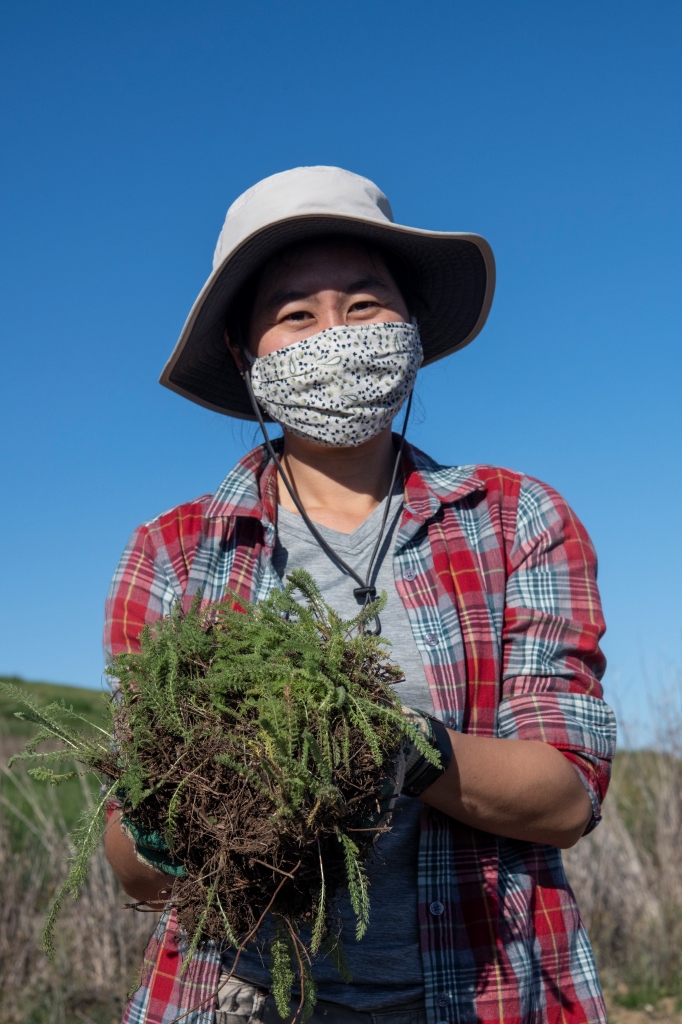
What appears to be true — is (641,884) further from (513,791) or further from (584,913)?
(513,791)

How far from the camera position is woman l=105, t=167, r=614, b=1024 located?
2.16 metres

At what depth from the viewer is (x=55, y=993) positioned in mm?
6566

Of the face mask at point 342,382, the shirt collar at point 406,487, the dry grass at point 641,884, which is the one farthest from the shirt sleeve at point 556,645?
the dry grass at point 641,884

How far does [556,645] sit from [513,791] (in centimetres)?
43

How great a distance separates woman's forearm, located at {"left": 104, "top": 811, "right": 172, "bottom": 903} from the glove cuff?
59cm

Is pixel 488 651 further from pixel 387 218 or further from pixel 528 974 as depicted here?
pixel 387 218

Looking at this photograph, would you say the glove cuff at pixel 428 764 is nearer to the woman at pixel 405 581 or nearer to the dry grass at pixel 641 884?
the woman at pixel 405 581

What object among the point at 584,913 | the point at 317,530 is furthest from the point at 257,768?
the point at 584,913

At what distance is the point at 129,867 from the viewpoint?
2184 millimetres

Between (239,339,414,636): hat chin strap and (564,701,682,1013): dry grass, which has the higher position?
(239,339,414,636): hat chin strap

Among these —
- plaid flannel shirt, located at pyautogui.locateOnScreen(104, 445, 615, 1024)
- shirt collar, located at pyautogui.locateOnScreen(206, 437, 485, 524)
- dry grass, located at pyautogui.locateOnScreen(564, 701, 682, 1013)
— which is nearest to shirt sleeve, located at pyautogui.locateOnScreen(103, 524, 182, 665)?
plaid flannel shirt, located at pyautogui.locateOnScreen(104, 445, 615, 1024)

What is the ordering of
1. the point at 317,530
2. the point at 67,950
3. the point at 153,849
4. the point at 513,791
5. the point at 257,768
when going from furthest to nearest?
the point at 67,950, the point at 317,530, the point at 513,791, the point at 153,849, the point at 257,768

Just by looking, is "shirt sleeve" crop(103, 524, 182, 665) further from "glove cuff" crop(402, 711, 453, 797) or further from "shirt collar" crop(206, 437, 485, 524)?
"glove cuff" crop(402, 711, 453, 797)

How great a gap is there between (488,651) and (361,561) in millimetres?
439
